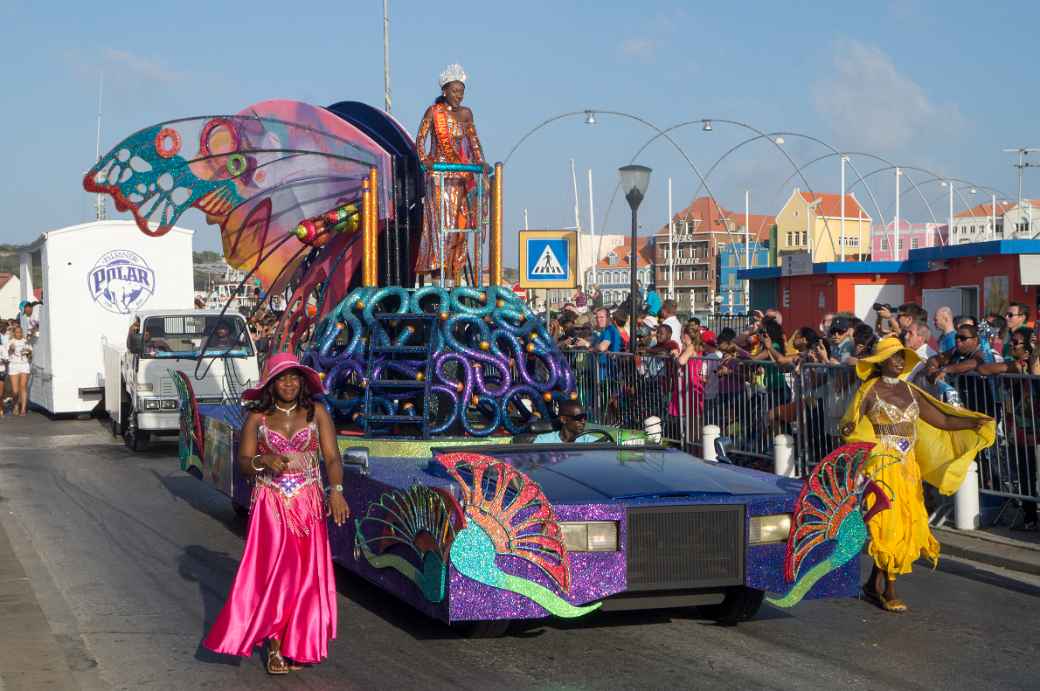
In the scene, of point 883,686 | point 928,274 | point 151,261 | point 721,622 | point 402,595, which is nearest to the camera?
point 883,686

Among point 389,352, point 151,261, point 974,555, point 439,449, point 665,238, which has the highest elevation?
point 665,238

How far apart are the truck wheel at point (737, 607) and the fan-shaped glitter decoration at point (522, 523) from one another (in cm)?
120

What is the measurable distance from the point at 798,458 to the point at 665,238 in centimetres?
12067

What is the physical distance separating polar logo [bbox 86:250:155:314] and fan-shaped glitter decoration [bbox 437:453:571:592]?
1682 cm

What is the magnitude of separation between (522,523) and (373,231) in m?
5.00

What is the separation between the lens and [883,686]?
620 centimetres

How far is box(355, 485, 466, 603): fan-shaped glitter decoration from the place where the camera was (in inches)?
252

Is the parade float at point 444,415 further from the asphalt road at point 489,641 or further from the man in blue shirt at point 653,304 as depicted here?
the man in blue shirt at point 653,304

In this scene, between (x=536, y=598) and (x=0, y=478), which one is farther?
(x=0, y=478)

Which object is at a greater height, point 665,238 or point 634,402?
point 665,238

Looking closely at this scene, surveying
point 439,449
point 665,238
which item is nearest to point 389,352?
point 439,449

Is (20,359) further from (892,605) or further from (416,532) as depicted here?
(892,605)

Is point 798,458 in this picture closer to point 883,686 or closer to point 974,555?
point 974,555

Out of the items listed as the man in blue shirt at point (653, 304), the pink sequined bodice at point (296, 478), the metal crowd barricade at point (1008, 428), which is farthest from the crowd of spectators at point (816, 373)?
the pink sequined bodice at point (296, 478)
